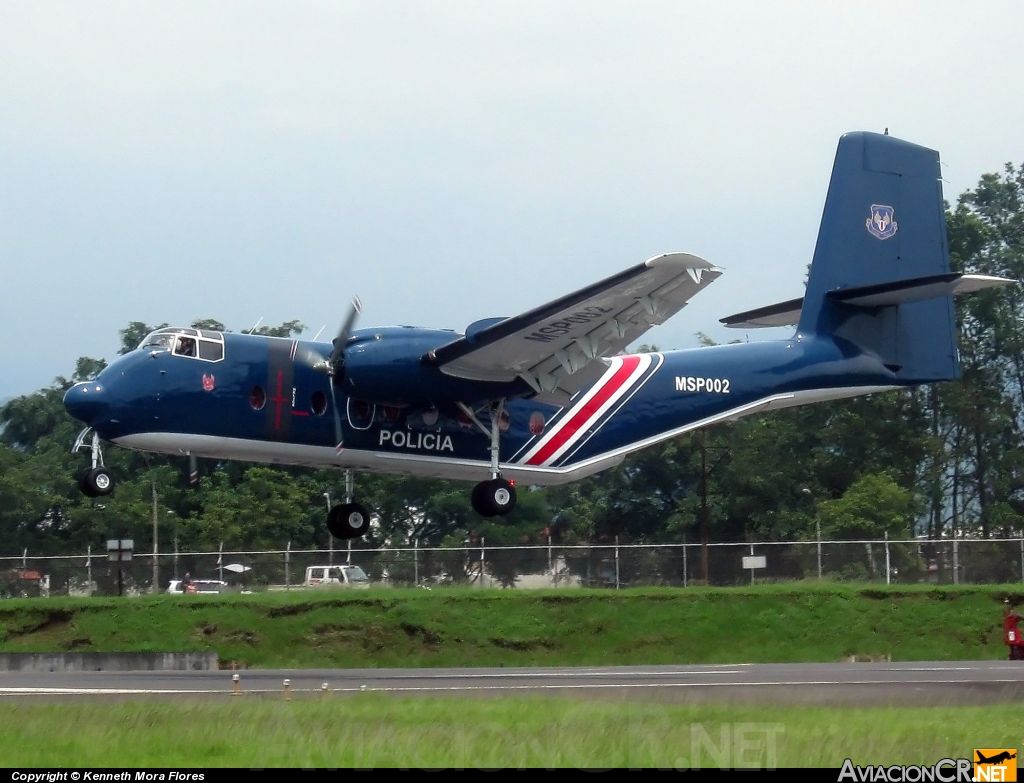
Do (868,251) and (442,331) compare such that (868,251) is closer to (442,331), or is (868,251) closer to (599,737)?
(442,331)

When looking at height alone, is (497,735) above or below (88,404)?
below

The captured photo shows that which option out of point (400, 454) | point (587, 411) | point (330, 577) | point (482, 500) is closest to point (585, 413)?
point (587, 411)

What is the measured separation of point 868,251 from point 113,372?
1535cm

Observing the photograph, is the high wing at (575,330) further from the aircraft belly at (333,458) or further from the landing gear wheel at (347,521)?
the landing gear wheel at (347,521)

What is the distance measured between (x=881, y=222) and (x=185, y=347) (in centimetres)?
1460

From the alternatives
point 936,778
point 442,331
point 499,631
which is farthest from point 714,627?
point 936,778

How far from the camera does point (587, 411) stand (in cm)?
2428

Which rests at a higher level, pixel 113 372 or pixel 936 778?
pixel 113 372

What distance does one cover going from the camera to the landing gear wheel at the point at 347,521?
78.1 ft

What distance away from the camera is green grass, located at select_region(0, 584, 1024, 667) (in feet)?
79.5

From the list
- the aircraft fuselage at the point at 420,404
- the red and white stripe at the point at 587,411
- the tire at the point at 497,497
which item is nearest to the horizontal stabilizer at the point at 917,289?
the aircraft fuselage at the point at 420,404

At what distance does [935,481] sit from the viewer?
4747 cm

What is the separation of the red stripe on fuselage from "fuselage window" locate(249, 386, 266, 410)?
196 inches

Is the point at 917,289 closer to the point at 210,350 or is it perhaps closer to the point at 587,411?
the point at 587,411
